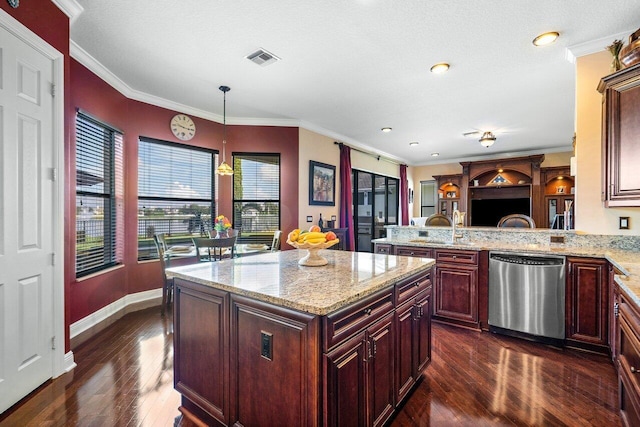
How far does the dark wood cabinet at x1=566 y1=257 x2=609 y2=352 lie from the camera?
8.63 ft

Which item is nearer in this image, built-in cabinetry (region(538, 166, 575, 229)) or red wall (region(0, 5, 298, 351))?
red wall (region(0, 5, 298, 351))

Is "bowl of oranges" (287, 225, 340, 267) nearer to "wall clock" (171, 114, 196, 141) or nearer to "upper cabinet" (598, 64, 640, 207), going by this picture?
"upper cabinet" (598, 64, 640, 207)

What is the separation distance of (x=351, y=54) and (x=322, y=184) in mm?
2898

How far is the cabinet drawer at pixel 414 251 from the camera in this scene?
11.6ft

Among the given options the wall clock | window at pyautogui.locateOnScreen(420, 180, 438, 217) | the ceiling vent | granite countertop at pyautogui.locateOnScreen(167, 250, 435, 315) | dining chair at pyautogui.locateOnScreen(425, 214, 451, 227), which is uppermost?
the ceiling vent

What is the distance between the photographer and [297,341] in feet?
4.33

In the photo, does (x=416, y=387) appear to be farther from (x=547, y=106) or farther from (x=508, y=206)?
(x=508, y=206)

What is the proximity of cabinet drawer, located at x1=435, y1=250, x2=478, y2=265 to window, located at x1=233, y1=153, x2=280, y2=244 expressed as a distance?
2702 millimetres

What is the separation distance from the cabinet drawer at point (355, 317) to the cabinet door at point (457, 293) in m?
1.92

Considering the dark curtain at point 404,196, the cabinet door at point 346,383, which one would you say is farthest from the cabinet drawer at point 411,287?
the dark curtain at point 404,196

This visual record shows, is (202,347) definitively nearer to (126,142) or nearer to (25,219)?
(25,219)

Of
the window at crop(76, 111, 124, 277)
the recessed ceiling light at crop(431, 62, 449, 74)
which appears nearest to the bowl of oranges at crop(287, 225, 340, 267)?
the recessed ceiling light at crop(431, 62, 449, 74)

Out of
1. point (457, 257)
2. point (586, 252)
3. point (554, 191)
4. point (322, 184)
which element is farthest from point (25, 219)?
point (554, 191)

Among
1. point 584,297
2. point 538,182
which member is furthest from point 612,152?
point 538,182
